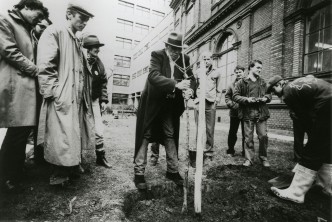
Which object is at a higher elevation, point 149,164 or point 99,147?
point 99,147

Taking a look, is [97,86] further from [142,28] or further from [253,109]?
[142,28]

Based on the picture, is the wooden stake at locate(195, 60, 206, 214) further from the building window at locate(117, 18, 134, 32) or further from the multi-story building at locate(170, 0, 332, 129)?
the building window at locate(117, 18, 134, 32)

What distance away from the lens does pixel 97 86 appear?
12.0ft

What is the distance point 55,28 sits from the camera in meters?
2.48

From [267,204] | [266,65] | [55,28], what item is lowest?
[267,204]

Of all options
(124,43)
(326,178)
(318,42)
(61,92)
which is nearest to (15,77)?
(61,92)

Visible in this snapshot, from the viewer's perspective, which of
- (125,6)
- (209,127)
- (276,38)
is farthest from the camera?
(125,6)

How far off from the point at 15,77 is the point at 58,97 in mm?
526

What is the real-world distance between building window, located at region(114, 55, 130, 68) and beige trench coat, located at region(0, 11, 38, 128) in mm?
37682

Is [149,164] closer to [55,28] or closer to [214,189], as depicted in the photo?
[214,189]

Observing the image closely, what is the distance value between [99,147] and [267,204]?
2413mm

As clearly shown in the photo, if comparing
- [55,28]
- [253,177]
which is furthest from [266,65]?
[55,28]

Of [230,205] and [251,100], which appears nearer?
[230,205]

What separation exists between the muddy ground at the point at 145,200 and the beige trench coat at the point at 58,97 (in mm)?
406
